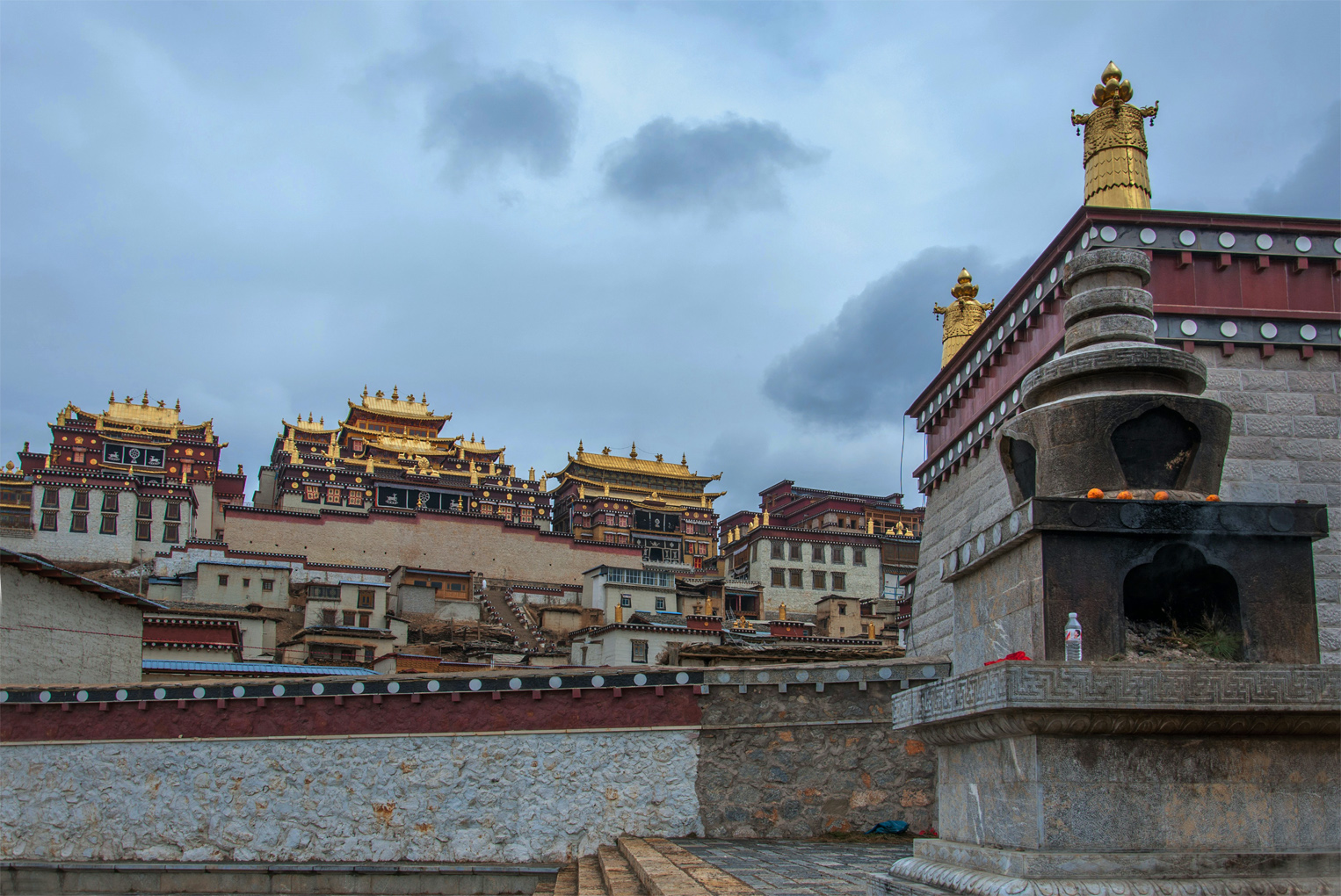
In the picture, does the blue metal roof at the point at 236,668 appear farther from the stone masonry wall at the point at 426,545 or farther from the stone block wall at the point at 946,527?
the stone masonry wall at the point at 426,545

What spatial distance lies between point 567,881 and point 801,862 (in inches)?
130

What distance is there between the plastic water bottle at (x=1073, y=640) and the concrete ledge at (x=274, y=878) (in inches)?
417

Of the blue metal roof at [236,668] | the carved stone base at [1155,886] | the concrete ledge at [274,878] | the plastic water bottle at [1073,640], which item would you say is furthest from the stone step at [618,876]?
the blue metal roof at [236,668]

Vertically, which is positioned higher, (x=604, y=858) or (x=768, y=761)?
(x=768, y=761)

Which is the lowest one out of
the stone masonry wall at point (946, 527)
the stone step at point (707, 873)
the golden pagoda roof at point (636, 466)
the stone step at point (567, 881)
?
the stone step at point (567, 881)

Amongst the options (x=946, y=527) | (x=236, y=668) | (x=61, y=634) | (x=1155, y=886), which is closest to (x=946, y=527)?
(x=946, y=527)

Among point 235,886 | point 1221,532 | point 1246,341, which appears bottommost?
point 235,886

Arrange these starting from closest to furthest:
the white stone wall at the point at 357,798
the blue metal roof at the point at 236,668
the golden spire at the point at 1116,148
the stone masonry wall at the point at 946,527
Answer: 1. the golden spire at the point at 1116,148
2. the white stone wall at the point at 357,798
3. the stone masonry wall at the point at 946,527
4. the blue metal roof at the point at 236,668

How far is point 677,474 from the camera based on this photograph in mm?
79125

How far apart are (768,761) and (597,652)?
25341mm

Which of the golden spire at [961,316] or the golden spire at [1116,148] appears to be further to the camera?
the golden spire at [961,316]

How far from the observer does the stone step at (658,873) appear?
871 cm

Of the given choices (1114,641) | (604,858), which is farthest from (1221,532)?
(604,858)

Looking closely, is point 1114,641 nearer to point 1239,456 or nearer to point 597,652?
point 1239,456
